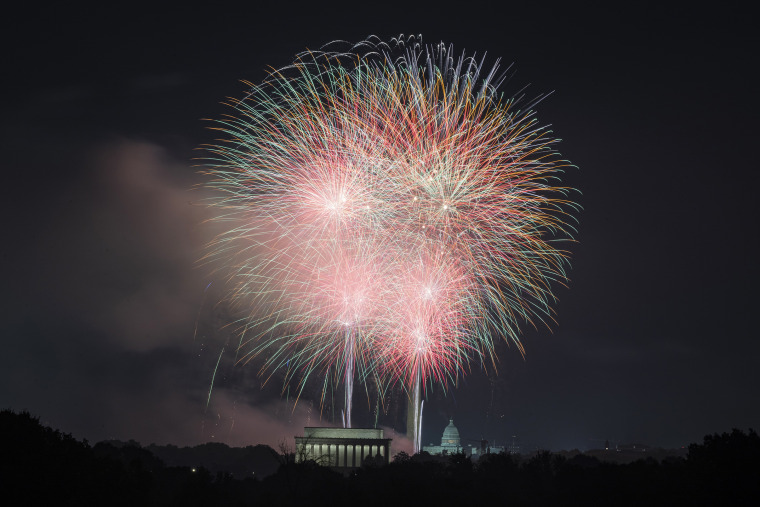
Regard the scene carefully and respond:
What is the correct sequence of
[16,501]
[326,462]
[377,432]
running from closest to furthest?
[16,501] → [326,462] → [377,432]

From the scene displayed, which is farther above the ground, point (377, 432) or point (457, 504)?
point (377, 432)

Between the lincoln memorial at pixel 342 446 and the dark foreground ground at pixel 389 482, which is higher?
the lincoln memorial at pixel 342 446

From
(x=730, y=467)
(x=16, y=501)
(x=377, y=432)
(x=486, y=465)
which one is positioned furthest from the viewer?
(x=377, y=432)

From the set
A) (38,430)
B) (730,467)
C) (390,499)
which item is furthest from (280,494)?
(730,467)

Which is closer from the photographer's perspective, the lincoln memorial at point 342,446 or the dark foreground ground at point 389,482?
the dark foreground ground at point 389,482

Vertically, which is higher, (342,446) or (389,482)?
(342,446)

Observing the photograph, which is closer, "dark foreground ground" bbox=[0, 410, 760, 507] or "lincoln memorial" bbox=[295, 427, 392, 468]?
"dark foreground ground" bbox=[0, 410, 760, 507]

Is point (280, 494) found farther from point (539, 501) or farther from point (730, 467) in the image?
point (730, 467)

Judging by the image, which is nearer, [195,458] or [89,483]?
[89,483]
